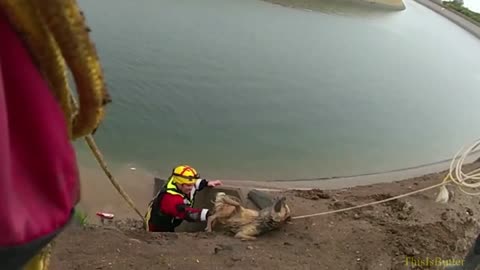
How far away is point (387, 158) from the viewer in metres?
8.39

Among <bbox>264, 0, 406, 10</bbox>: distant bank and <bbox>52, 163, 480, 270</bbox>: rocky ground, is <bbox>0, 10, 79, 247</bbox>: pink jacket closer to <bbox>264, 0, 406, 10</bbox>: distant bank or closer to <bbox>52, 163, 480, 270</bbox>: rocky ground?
<bbox>52, 163, 480, 270</bbox>: rocky ground

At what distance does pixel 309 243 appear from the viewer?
424 centimetres

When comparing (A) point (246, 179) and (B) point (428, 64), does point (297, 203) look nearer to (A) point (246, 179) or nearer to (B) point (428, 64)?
(A) point (246, 179)

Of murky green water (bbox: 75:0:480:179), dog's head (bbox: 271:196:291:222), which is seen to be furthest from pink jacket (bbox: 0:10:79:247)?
murky green water (bbox: 75:0:480:179)

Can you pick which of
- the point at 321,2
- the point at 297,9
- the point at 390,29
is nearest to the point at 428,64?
the point at 390,29

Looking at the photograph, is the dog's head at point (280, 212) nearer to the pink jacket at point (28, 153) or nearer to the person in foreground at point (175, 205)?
the person in foreground at point (175, 205)

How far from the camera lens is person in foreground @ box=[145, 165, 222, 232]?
4.26 meters

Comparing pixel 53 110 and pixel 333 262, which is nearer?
pixel 53 110

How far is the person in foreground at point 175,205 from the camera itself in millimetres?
4258

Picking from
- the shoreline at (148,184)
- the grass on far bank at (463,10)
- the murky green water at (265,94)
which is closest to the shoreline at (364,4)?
the grass on far bank at (463,10)

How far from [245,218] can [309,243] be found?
1.68ft

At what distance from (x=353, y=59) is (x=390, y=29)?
15.2ft

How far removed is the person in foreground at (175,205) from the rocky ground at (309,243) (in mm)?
150

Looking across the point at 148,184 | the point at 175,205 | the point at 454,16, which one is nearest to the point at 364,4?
the point at 454,16
